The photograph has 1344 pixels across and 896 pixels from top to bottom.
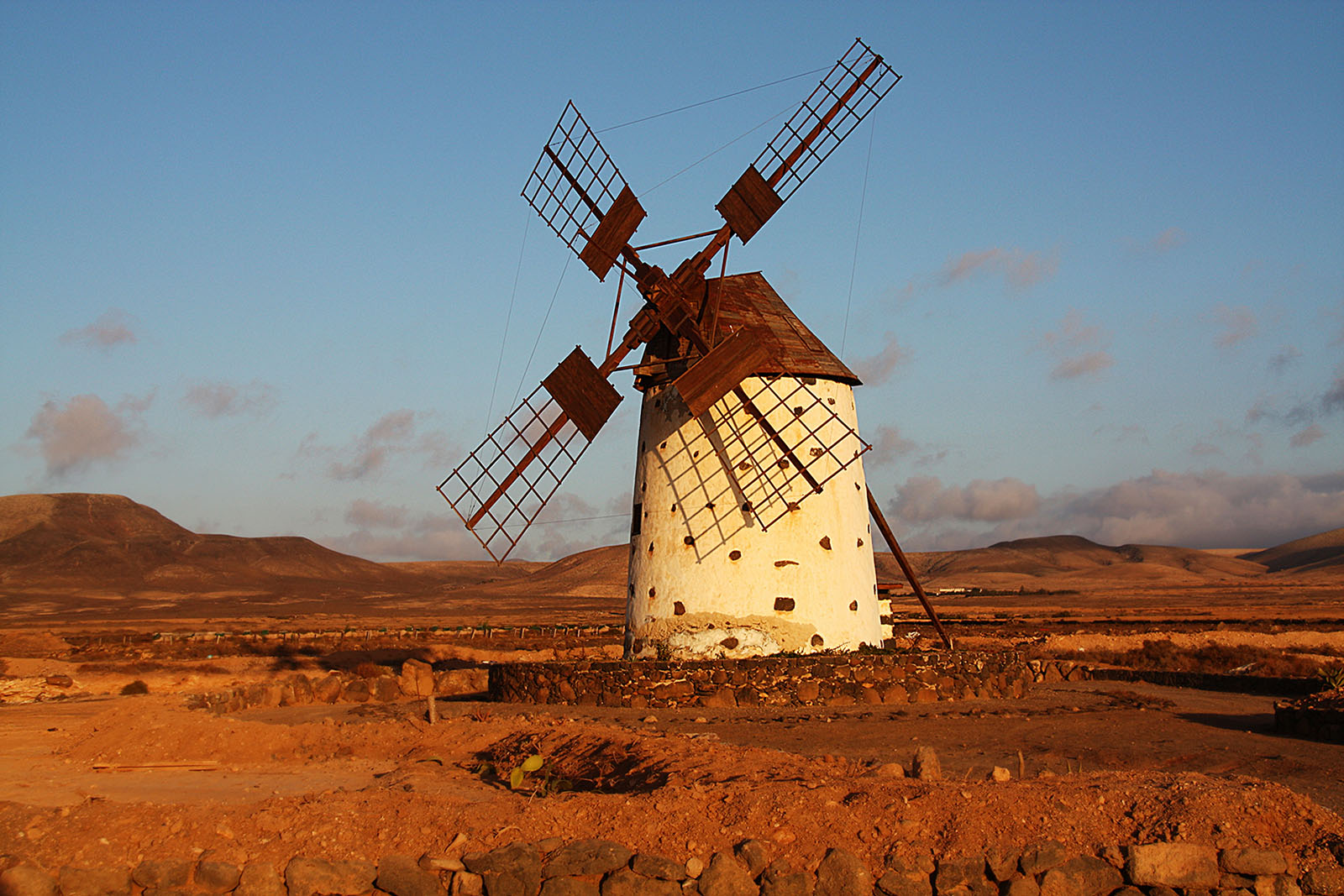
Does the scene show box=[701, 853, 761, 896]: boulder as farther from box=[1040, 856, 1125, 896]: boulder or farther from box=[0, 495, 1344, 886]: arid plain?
box=[1040, 856, 1125, 896]: boulder

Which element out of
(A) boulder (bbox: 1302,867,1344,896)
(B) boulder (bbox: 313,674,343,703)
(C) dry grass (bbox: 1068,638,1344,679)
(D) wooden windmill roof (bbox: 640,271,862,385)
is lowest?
(A) boulder (bbox: 1302,867,1344,896)

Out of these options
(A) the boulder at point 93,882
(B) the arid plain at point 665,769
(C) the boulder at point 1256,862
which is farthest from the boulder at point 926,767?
(A) the boulder at point 93,882

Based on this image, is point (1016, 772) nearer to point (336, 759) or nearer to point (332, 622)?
point (336, 759)

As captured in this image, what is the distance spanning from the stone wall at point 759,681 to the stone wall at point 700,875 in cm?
772

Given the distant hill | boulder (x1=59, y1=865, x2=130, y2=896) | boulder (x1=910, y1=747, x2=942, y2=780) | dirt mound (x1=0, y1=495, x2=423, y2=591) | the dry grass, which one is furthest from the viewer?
the distant hill

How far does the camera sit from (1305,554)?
156m

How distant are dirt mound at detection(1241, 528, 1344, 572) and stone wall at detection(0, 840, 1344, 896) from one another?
14559 centimetres

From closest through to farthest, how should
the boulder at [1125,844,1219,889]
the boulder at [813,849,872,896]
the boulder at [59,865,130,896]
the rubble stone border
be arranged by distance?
1. the boulder at [1125,844,1219,889]
2. the boulder at [813,849,872,896]
3. the boulder at [59,865,130,896]
4. the rubble stone border

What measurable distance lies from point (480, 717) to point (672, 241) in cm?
798

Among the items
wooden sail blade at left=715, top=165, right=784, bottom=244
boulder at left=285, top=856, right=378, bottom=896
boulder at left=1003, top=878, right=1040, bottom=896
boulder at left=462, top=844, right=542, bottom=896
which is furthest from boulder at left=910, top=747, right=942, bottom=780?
wooden sail blade at left=715, top=165, right=784, bottom=244

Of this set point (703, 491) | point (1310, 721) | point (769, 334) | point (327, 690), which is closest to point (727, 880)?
point (1310, 721)

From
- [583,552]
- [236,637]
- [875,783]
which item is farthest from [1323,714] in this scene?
[583,552]

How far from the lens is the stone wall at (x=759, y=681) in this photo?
14727 mm

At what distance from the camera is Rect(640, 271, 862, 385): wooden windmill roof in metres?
17.0
